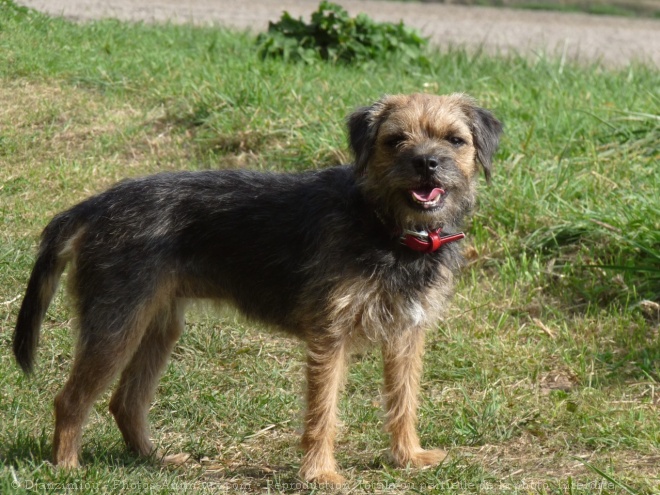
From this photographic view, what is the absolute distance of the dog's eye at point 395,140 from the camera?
4906 millimetres

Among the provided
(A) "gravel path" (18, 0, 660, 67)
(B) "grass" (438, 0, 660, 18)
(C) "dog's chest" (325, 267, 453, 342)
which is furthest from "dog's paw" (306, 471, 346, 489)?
(B) "grass" (438, 0, 660, 18)

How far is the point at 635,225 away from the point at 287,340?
93.8 inches

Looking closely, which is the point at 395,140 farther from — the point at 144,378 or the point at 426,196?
the point at 144,378

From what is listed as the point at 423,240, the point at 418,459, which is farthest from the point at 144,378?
the point at 423,240

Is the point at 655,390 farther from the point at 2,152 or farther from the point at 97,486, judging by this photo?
the point at 2,152

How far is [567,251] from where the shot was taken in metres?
7.02

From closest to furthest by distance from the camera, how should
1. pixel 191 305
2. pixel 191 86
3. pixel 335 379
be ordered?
1. pixel 335 379
2. pixel 191 305
3. pixel 191 86

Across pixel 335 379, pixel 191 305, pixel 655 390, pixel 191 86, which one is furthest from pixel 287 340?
pixel 191 86

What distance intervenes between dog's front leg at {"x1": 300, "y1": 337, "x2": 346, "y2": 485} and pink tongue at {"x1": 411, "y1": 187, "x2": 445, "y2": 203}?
0.78 meters

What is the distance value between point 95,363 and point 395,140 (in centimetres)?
180

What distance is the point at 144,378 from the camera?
541cm

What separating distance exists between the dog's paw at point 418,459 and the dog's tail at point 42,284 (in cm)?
190

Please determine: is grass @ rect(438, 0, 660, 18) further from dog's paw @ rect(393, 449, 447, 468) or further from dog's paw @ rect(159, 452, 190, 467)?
dog's paw @ rect(159, 452, 190, 467)

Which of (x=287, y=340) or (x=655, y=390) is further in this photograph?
(x=287, y=340)
